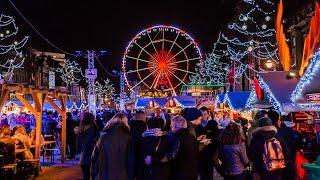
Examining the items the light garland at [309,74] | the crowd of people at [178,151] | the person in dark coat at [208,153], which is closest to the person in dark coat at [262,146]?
the crowd of people at [178,151]

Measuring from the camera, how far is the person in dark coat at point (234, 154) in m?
10.2

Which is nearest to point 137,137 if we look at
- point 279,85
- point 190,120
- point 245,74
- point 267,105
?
point 190,120

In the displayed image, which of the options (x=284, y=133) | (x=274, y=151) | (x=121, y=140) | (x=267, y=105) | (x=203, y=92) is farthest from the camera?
(x=203, y=92)

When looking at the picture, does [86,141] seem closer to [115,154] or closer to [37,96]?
[115,154]

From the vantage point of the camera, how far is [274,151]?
9.65 m

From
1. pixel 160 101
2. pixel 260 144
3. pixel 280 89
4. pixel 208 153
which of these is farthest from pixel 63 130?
pixel 160 101

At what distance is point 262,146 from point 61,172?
1059 cm

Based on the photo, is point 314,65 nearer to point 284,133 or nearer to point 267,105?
point 284,133

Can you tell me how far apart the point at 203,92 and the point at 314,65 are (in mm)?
48599

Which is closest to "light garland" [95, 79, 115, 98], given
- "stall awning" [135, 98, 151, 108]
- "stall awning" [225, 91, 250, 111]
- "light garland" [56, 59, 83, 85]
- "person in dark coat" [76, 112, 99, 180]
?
"light garland" [56, 59, 83, 85]

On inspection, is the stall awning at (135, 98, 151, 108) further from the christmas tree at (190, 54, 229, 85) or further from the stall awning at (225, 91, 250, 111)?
the christmas tree at (190, 54, 229, 85)

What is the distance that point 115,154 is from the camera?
28.5 ft

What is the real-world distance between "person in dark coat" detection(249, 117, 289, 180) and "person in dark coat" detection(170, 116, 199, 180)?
4.16 feet

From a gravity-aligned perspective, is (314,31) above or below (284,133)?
above
